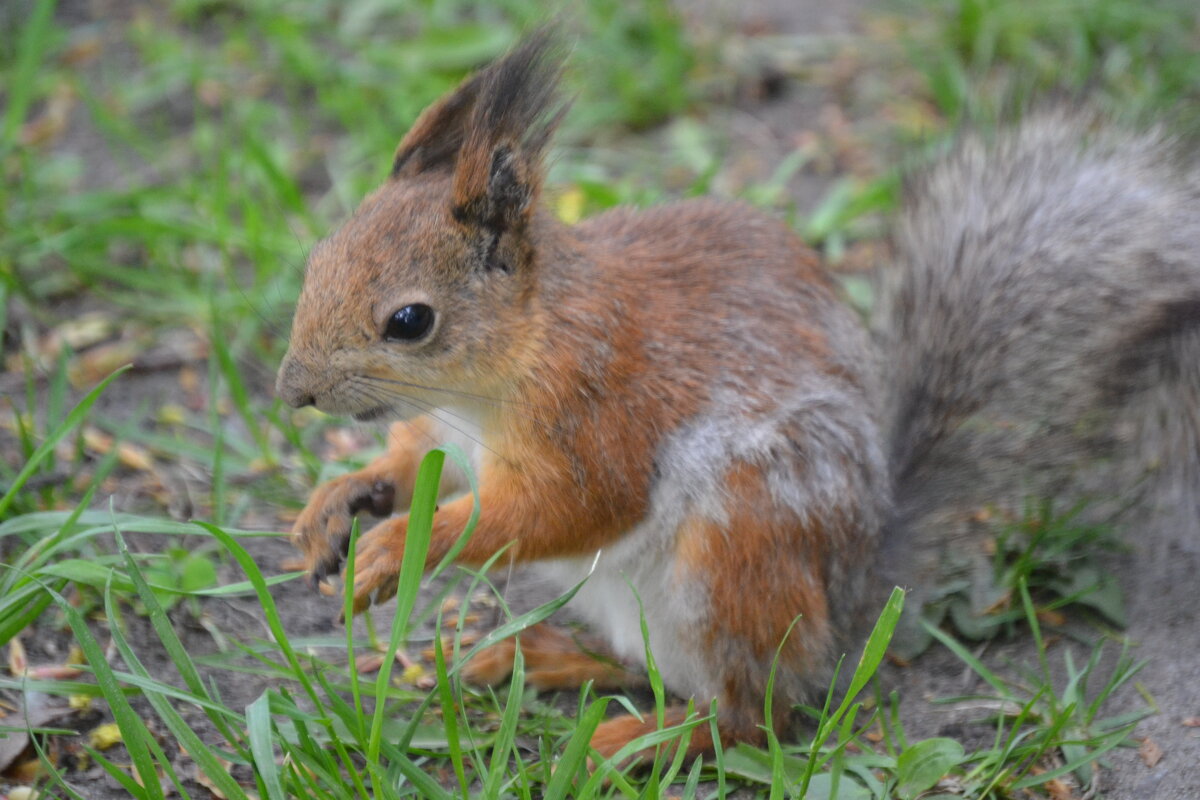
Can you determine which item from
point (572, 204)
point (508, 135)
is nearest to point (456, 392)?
point (508, 135)

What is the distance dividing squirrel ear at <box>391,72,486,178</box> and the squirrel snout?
35 cm

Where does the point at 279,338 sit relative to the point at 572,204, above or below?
below

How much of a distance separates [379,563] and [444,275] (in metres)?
0.39

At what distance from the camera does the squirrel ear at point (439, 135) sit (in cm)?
185

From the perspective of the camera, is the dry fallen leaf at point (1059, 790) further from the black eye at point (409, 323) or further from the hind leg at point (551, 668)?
the black eye at point (409, 323)

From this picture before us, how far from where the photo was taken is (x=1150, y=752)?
1840 mm

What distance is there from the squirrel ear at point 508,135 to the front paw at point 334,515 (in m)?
0.47

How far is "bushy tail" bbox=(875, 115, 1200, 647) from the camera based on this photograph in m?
1.92

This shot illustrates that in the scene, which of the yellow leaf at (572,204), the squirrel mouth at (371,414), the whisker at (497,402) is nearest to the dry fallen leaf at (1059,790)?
the whisker at (497,402)

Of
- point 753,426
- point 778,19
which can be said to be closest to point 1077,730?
point 753,426

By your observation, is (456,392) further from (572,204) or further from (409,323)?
(572,204)

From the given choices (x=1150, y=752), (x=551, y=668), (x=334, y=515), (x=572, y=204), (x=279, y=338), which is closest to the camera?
(x=1150, y=752)

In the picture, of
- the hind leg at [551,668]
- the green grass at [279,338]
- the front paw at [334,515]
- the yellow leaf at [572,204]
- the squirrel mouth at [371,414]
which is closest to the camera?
the green grass at [279,338]

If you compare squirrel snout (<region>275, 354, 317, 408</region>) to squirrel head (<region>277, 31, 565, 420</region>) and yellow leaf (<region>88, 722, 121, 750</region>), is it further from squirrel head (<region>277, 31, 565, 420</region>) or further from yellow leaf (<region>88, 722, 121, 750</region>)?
yellow leaf (<region>88, 722, 121, 750</region>)
